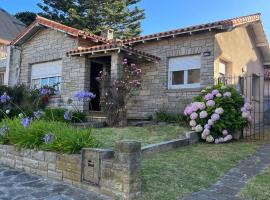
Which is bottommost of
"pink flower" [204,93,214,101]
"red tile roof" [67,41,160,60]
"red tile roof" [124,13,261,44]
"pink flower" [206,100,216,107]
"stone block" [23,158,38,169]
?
"stone block" [23,158,38,169]

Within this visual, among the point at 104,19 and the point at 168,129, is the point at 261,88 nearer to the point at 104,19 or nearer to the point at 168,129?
the point at 168,129

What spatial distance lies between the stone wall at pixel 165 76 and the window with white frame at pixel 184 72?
0.68ft

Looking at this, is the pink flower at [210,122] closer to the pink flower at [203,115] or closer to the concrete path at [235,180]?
the pink flower at [203,115]

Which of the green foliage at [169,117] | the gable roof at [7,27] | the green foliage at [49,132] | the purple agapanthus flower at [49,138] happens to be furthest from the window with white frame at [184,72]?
the gable roof at [7,27]

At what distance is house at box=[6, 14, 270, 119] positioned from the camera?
12172 mm

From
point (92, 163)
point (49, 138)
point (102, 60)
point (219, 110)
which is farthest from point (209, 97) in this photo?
point (102, 60)

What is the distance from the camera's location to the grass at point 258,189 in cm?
488

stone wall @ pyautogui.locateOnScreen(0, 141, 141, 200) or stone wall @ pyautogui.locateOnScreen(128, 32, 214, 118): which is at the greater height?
stone wall @ pyautogui.locateOnScreen(128, 32, 214, 118)

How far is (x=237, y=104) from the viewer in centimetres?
1014

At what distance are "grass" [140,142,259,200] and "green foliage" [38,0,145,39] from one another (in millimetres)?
23275

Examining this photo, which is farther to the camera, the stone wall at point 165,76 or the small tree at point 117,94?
the stone wall at point 165,76

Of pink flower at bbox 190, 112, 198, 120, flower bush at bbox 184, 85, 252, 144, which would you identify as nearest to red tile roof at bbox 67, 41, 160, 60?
flower bush at bbox 184, 85, 252, 144

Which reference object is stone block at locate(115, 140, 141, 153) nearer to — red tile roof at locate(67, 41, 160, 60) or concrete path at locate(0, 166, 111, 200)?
concrete path at locate(0, 166, 111, 200)

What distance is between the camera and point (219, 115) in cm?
985
